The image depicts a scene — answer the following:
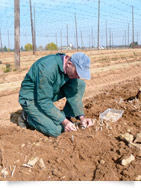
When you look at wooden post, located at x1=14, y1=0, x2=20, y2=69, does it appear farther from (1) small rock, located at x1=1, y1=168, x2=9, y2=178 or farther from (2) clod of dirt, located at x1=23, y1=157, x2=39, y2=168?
(1) small rock, located at x1=1, y1=168, x2=9, y2=178

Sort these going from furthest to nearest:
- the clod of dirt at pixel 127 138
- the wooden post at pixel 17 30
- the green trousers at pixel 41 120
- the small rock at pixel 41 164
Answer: the wooden post at pixel 17 30, the green trousers at pixel 41 120, the clod of dirt at pixel 127 138, the small rock at pixel 41 164

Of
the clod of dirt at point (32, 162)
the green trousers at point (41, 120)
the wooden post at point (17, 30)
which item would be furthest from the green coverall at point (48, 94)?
the wooden post at point (17, 30)

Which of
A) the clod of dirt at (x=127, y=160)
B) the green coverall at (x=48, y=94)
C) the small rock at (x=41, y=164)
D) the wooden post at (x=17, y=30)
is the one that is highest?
the wooden post at (x=17, y=30)

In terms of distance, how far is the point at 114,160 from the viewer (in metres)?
2.43

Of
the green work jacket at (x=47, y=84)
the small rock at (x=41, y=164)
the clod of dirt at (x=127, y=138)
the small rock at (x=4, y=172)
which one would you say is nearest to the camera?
the small rock at (x=4, y=172)

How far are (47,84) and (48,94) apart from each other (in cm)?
15

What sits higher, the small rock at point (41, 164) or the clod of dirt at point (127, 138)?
the clod of dirt at point (127, 138)

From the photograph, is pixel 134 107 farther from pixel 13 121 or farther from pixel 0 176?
pixel 0 176

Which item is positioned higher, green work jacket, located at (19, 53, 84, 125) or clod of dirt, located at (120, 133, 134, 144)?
green work jacket, located at (19, 53, 84, 125)

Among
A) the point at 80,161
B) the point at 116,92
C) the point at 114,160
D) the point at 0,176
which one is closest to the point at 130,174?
the point at 114,160

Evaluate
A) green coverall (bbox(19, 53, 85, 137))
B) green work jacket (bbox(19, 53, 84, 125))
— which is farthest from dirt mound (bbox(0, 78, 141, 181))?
green work jacket (bbox(19, 53, 84, 125))

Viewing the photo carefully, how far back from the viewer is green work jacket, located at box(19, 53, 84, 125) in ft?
9.63

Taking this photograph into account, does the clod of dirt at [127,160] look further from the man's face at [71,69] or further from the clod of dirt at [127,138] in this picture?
the man's face at [71,69]

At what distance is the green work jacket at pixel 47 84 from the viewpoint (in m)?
2.94
